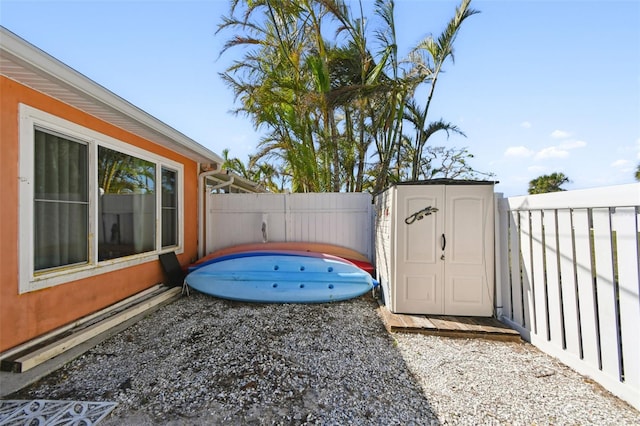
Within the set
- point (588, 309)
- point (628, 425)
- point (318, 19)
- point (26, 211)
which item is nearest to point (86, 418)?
point (26, 211)

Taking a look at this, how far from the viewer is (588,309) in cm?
229

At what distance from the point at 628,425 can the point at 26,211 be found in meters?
5.22

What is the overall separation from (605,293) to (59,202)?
211 inches

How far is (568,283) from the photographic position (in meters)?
2.47

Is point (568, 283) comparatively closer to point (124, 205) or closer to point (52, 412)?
point (52, 412)

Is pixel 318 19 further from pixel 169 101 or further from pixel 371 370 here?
pixel 371 370

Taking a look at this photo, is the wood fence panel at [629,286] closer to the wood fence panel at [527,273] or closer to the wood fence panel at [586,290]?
the wood fence panel at [586,290]

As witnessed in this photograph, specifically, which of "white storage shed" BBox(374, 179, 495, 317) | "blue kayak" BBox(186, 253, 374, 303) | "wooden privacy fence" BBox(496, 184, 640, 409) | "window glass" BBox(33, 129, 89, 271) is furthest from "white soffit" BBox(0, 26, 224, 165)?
"wooden privacy fence" BBox(496, 184, 640, 409)

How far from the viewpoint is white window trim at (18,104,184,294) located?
2.55m

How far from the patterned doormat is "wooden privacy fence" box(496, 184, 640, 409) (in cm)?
386

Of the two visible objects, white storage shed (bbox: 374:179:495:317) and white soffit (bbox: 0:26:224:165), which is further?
white storage shed (bbox: 374:179:495:317)

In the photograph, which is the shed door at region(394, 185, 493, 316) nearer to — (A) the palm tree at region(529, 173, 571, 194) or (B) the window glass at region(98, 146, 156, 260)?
(B) the window glass at region(98, 146, 156, 260)

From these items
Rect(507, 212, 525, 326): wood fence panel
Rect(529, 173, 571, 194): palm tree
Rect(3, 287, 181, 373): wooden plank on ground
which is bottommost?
Rect(3, 287, 181, 373): wooden plank on ground

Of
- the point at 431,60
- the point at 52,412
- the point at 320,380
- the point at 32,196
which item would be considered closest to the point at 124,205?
the point at 32,196
